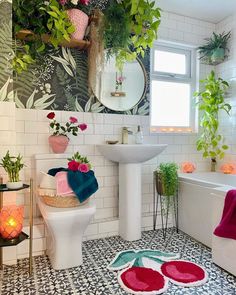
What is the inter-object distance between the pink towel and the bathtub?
0.41 feet

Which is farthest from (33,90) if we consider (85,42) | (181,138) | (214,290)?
(214,290)

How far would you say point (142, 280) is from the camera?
5.73ft

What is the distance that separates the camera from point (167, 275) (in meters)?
1.82

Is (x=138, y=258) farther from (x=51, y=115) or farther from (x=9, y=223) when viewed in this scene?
(x=51, y=115)

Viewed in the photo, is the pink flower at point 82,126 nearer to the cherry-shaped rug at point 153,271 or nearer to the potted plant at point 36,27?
the potted plant at point 36,27

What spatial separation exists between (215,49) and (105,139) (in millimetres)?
1809

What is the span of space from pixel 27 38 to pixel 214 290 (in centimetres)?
252

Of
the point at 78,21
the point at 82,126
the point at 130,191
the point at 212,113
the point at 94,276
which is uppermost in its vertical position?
the point at 78,21

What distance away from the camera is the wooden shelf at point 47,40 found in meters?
2.16

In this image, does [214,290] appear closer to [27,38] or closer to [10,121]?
[10,121]

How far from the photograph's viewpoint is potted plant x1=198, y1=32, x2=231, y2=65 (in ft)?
10.0

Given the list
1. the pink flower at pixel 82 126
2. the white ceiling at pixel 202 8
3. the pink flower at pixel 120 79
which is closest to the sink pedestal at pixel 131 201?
the pink flower at pixel 82 126

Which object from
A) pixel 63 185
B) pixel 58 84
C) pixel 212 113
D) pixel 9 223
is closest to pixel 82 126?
pixel 58 84

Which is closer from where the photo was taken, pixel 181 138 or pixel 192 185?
pixel 192 185
